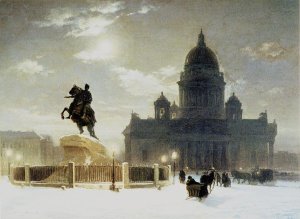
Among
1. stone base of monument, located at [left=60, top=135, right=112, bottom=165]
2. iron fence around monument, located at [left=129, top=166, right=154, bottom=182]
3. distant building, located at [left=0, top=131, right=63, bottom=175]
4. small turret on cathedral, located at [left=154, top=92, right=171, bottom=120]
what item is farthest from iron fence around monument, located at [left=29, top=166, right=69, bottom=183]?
distant building, located at [left=0, top=131, right=63, bottom=175]

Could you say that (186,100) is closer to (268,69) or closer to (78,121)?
(268,69)

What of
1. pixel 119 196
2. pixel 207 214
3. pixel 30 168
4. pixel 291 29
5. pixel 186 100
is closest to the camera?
pixel 207 214

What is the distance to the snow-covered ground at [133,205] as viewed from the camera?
36.9 feet

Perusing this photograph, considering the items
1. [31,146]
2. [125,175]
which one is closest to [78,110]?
[125,175]

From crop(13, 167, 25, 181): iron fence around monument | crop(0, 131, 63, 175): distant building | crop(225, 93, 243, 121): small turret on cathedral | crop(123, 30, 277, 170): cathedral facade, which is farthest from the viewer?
crop(0, 131, 63, 175): distant building

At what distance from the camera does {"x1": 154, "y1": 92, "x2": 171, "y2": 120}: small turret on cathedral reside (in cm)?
A: 3925

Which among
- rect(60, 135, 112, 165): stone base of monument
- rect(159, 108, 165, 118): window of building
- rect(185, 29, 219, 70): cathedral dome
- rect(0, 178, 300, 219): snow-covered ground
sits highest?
rect(185, 29, 219, 70): cathedral dome

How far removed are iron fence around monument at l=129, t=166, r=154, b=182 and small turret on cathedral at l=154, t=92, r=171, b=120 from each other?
23.0 meters

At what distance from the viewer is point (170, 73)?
74.7ft

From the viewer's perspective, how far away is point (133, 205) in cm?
1191

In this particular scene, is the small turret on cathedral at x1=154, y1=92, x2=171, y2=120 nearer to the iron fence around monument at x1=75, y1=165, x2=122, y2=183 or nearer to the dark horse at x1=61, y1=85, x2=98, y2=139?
the dark horse at x1=61, y1=85, x2=98, y2=139

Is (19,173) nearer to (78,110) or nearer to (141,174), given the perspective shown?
(78,110)

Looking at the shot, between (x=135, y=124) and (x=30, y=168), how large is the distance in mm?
23565

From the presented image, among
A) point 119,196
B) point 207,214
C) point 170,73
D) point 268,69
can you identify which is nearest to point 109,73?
point 170,73
